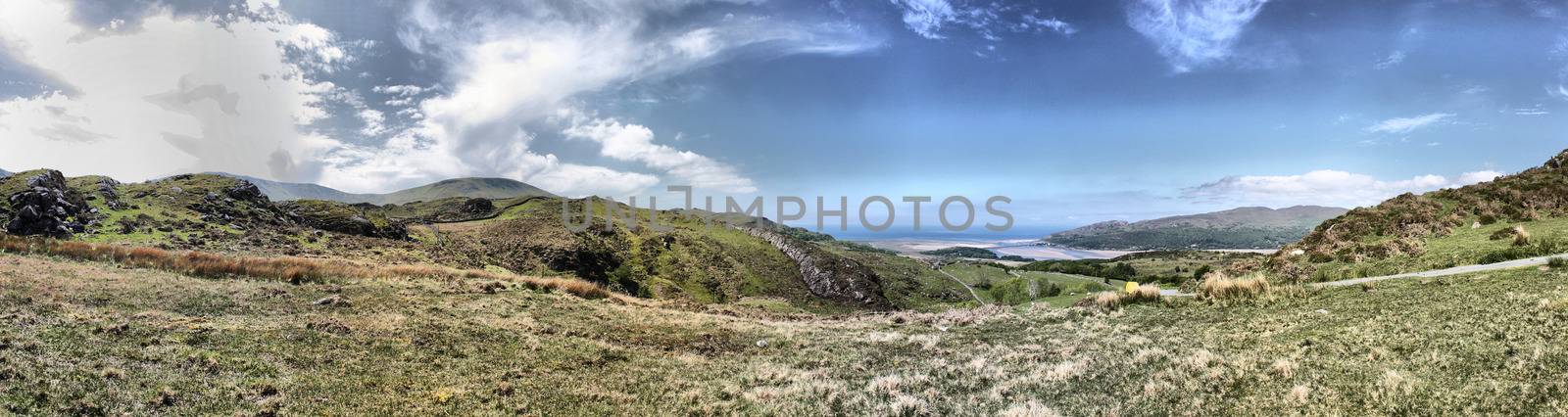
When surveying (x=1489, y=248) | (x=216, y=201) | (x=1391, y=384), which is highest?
(x=216, y=201)

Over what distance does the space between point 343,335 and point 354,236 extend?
37.3 m

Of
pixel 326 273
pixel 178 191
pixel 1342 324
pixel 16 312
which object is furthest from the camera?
pixel 178 191

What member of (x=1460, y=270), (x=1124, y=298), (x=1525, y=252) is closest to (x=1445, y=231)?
(x=1525, y=252)

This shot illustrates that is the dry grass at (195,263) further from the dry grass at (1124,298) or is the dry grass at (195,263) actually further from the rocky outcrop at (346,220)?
the dry grass at (1124,298)

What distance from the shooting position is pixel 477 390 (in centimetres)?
1150

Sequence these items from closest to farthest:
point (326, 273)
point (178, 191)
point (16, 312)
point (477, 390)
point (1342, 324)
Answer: point (1342, 324)
point (477, 390)
point (16, 312)
point (326, 273)
point (178, 191)

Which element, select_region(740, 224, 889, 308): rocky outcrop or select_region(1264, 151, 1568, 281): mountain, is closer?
select_region(1264, 151, 1568, 281): mountain

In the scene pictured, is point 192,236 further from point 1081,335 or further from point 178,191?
point 1081,335

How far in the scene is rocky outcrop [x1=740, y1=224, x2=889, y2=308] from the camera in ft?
177

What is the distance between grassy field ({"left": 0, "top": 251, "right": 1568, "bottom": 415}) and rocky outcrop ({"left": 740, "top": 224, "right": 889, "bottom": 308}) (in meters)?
34.5

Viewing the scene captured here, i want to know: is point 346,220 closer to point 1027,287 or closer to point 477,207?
point 477,207

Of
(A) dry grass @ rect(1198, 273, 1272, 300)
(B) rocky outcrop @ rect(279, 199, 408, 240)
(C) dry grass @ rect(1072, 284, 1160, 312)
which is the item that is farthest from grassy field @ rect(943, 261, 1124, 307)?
(B) rocky outcrop @ rect(279, 199, 408, 240)

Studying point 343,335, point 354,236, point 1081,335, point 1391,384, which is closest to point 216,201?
point 354,236

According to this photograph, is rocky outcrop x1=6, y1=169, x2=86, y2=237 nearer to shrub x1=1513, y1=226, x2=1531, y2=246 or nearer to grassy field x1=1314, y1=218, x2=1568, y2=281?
grassy field x1=1314, y1=218, x2=1568, y2=281
